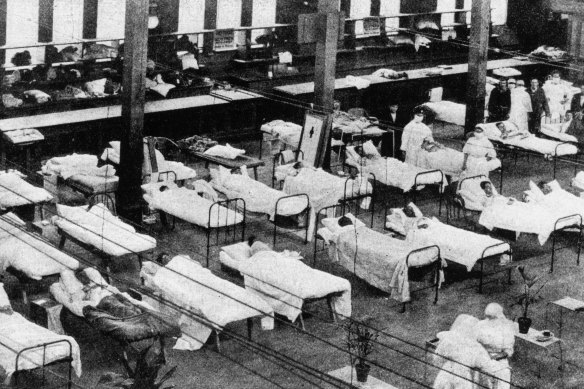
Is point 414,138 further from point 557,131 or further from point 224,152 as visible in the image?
point 557,131

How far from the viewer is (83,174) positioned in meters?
16.8

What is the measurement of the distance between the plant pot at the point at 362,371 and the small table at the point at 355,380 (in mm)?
47

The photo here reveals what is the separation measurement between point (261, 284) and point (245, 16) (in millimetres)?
11381

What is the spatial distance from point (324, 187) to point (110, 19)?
725cm

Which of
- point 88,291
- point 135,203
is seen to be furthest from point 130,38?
point 88,291

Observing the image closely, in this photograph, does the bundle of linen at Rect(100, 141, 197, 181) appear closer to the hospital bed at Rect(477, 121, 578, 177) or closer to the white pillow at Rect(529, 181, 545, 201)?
the white pillow at Rect(529, 181, 545, 201)

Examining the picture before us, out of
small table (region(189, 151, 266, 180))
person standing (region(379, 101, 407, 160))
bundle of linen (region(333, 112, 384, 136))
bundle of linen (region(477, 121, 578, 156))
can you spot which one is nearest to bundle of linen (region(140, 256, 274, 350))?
small table (region(189, 151, 266, 180))

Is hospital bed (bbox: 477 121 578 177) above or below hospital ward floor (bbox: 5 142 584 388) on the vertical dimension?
above

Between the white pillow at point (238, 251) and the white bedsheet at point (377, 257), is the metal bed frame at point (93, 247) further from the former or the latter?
the white bedsheet at point (377, 257)

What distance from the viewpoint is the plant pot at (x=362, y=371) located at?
11117mm

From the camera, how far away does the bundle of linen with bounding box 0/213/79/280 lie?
13.1 m

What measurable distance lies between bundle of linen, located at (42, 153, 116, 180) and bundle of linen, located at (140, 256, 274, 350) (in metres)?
3.81

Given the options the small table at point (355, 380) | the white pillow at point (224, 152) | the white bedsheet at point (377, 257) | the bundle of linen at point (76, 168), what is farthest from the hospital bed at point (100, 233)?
the small table at point (355, 380)

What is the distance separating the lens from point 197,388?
11539 mm
